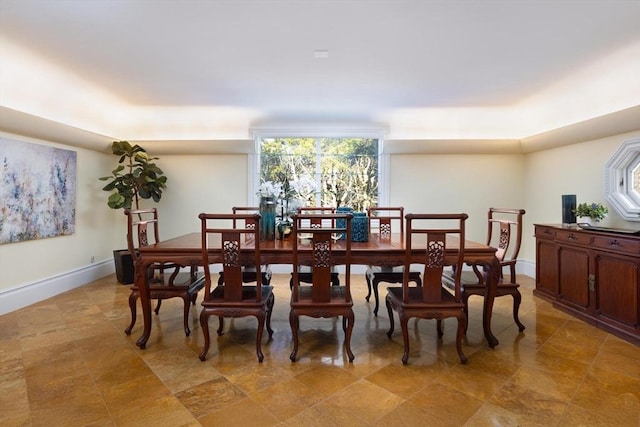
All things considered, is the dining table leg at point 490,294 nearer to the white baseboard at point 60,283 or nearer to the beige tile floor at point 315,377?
the beige tile floor at point 315,377

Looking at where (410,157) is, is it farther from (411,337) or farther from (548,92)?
(411,337)

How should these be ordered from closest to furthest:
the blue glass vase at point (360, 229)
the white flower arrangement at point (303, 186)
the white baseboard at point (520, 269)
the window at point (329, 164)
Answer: the blue glass vase at point (360, 229), the white flower arrangement at point (303, 186), the white baseboard at point (520, 269), the window at point (329, 164)

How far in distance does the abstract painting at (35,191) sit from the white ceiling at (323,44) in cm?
110

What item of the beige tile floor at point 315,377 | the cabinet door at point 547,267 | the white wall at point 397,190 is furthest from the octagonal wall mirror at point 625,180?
the beige tile floor at point 315,377

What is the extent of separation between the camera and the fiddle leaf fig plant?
427 centimetres

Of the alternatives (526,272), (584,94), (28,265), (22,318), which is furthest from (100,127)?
(526,272)

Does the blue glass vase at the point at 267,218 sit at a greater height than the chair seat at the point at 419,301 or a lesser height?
greater

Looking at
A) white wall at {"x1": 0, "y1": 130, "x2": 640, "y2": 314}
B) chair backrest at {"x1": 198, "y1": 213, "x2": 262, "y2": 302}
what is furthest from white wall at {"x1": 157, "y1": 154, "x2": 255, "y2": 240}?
chair backrest at {"x1": 198, "y1": 213, "x2": 262, "y2": 302}

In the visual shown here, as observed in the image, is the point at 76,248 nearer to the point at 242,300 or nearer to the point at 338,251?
the point at 242,300

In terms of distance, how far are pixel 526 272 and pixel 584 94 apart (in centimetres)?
262

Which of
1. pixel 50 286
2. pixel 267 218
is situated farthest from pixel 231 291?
pixel 50 286

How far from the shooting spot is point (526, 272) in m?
4.73

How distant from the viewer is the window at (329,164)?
193 inches

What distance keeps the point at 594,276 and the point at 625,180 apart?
1.17m
